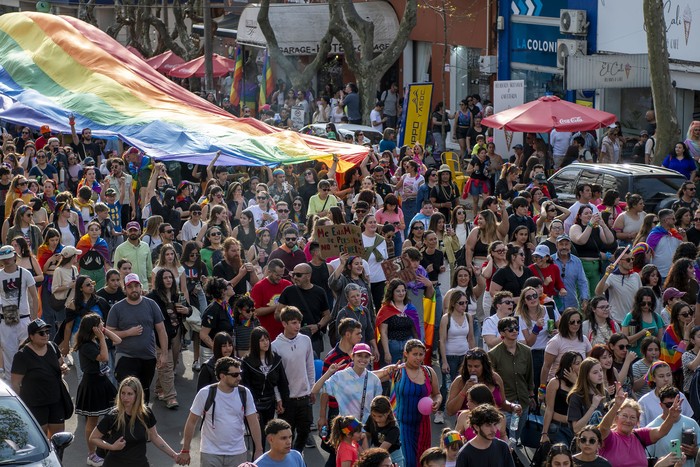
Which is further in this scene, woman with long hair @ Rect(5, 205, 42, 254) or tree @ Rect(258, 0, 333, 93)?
tree @ Rect(258, 0, 333, 93)

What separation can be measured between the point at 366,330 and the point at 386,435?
272cm

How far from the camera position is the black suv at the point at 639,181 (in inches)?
736

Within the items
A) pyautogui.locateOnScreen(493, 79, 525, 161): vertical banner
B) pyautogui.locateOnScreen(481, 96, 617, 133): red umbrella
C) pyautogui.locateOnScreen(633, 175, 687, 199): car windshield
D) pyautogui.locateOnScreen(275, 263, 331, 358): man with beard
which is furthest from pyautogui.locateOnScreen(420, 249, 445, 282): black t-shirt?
pyautogui.locateOnScreen(493, 79, 525, 161): vertical banner

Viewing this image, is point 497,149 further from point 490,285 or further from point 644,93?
point 490,285

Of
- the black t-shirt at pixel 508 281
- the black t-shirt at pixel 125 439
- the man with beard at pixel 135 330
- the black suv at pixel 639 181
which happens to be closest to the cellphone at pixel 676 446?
the black t-shirt at pixel 508 281

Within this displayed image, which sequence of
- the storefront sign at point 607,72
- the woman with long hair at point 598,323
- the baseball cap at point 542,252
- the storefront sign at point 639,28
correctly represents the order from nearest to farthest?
the woman with long hair at point 598,323 < the baseball cap at point 542,252 < the storefront sign at point 639,28 < the storefront sign at point 607,72

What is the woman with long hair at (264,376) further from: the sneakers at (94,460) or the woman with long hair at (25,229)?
the woman with long hair at (25,229)

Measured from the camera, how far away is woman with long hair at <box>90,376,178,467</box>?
9.34 m

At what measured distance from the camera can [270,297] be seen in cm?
1236

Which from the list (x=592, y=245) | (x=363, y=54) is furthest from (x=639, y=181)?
(x=363, y=54)

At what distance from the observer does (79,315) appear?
11.9 meters

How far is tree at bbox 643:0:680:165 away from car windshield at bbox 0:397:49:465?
611 inches

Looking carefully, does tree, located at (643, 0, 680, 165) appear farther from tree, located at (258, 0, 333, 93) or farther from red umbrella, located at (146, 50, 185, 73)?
red umbrella, located at (146, 50, 185, 73)

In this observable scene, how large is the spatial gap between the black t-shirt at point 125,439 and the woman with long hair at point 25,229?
5864 mm
